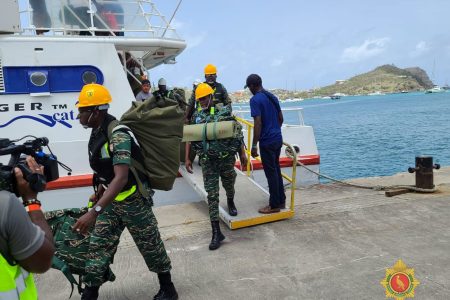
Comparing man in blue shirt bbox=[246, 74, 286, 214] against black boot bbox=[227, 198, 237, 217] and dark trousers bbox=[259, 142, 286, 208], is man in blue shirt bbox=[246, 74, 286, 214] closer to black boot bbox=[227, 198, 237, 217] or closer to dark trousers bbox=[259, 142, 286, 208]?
dark trousers bbox=[259, 142, 286, 208]

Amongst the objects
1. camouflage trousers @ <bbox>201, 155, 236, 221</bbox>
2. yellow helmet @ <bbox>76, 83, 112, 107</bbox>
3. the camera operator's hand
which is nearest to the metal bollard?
camouflage trousers @ <bbox>201, 155, 236, 221</bbox>

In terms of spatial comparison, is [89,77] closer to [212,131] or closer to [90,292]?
[212,131]

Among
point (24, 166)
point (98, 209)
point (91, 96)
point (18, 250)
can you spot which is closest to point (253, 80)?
point (91, 96)

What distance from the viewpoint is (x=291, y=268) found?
12.5 feet

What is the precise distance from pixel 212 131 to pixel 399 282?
2.29 metres

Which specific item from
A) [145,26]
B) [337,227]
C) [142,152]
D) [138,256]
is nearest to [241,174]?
[337,227]

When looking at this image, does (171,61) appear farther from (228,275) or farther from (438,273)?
(438,273)

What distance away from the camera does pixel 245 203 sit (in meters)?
5.42

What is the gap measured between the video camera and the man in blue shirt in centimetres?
306

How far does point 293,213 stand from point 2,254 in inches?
165

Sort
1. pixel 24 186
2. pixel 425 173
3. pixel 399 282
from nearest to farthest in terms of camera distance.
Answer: pixel 24 186, pixel 399 282, pixel 425 173

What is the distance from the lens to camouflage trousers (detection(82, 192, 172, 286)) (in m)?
2.96

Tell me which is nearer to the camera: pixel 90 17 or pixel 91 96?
pixel 91 96

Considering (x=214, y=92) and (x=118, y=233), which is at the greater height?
(x=214, y=92)
